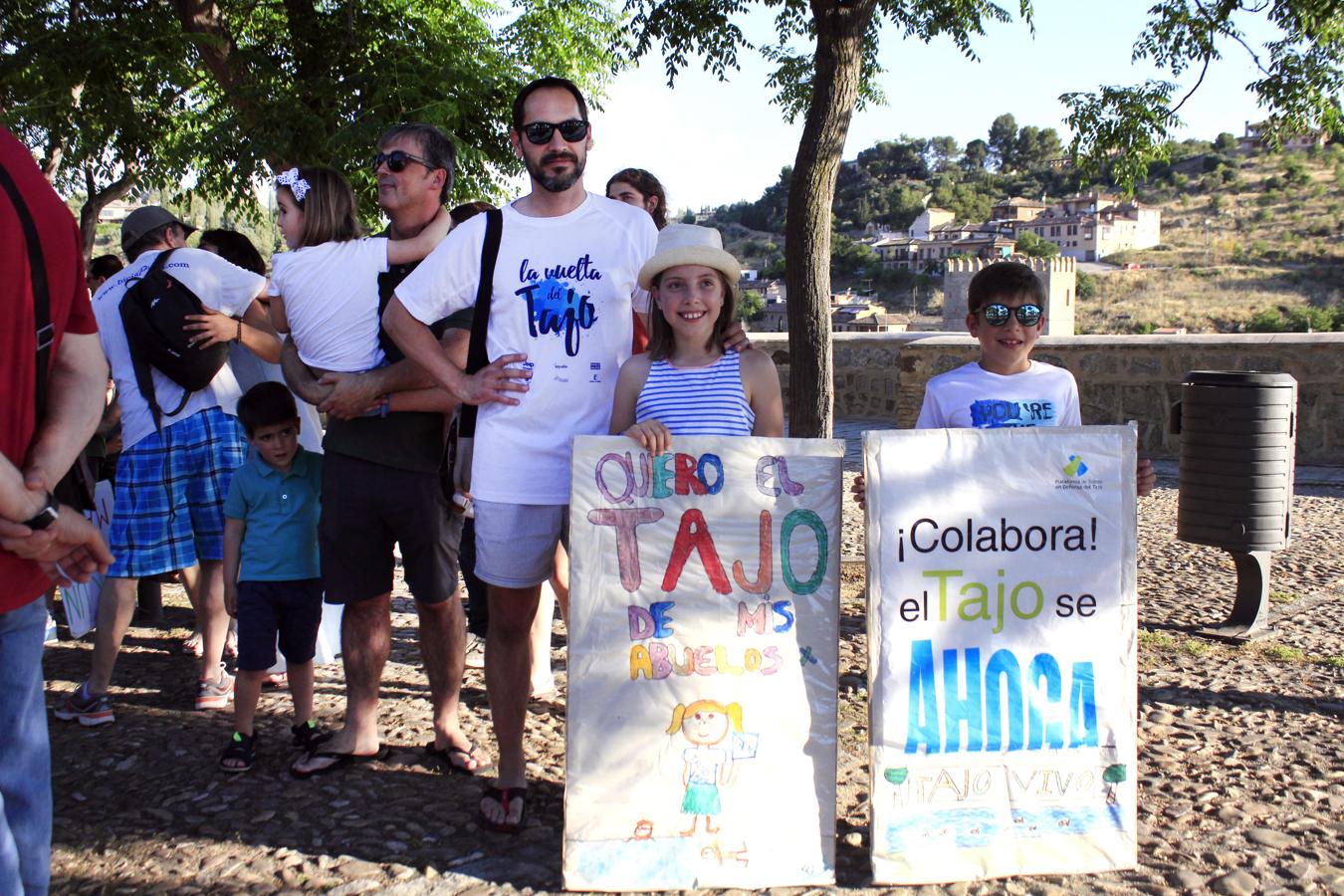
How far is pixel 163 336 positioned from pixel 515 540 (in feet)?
6.16

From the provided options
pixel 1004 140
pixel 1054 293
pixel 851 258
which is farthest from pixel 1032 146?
pixel 1054 293

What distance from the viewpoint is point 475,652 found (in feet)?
17.0

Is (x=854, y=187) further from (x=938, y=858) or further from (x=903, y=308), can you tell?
(x=938, y=858)

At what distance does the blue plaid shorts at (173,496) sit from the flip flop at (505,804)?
164cm

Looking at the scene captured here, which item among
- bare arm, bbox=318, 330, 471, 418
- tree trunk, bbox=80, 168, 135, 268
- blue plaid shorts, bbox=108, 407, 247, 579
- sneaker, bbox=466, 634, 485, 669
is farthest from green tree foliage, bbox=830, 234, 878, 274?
bare arm, bbox=318, 330, 471, 418

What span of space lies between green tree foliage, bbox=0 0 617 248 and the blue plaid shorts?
11.5 ft

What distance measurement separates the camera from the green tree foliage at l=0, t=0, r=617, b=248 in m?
8.05

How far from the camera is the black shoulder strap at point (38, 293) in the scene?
2.08m

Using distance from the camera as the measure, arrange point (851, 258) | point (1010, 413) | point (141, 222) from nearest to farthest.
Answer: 1. point (1010, 413)
2. point (141, 222)
3. point (851, 258)

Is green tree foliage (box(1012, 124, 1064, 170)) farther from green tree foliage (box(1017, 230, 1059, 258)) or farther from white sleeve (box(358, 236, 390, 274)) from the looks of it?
white sleeve (box(358, 236, 390, 274))

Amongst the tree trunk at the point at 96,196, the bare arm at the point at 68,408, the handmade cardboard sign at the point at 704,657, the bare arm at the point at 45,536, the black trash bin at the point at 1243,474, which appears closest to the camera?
the bare arm at the point at 45,536

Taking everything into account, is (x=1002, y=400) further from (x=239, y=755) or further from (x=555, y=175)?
(x=239, y=755)

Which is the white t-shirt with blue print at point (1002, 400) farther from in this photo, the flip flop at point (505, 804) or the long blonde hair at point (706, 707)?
the flip flop at point (505, 804)

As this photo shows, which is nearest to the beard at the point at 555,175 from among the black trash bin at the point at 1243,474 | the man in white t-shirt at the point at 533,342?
the man in white t-shirt at the point at 533,342
